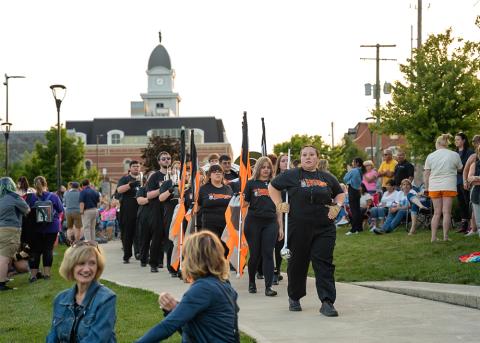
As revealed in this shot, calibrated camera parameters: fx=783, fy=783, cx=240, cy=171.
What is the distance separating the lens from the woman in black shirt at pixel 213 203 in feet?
39.3

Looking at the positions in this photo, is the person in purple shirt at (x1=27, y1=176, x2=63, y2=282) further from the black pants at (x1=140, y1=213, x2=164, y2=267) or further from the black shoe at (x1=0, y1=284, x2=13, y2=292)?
the black pants at (x1=140, y1=213, x2=164, y2=267)

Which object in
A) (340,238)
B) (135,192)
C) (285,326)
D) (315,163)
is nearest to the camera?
(285,326)

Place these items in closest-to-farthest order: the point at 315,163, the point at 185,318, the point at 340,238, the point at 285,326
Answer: the point at 185,318, the point at 285,326, the point at 315,163, the point at 340,238

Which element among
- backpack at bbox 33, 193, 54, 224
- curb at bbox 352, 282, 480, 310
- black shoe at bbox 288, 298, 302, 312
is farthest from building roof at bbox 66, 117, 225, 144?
black shoe at bbox 288, 298, 302, 312

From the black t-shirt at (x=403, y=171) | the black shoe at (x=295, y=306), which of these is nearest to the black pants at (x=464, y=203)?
the black t-shirt at (x=403, y=171)

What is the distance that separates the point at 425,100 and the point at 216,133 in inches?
3522

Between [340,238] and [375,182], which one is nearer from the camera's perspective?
[340,238]

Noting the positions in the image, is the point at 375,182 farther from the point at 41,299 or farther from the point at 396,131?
the point at 41,299

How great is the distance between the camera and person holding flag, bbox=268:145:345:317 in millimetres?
8742

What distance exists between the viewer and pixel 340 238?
17.6 meters

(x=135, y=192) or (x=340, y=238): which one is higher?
(x=135, y=192)

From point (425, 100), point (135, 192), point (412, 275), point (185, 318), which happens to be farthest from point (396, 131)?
point (185, 318)

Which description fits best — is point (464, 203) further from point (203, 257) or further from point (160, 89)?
point (160, 89)

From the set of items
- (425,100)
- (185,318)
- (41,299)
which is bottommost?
(41,299)
